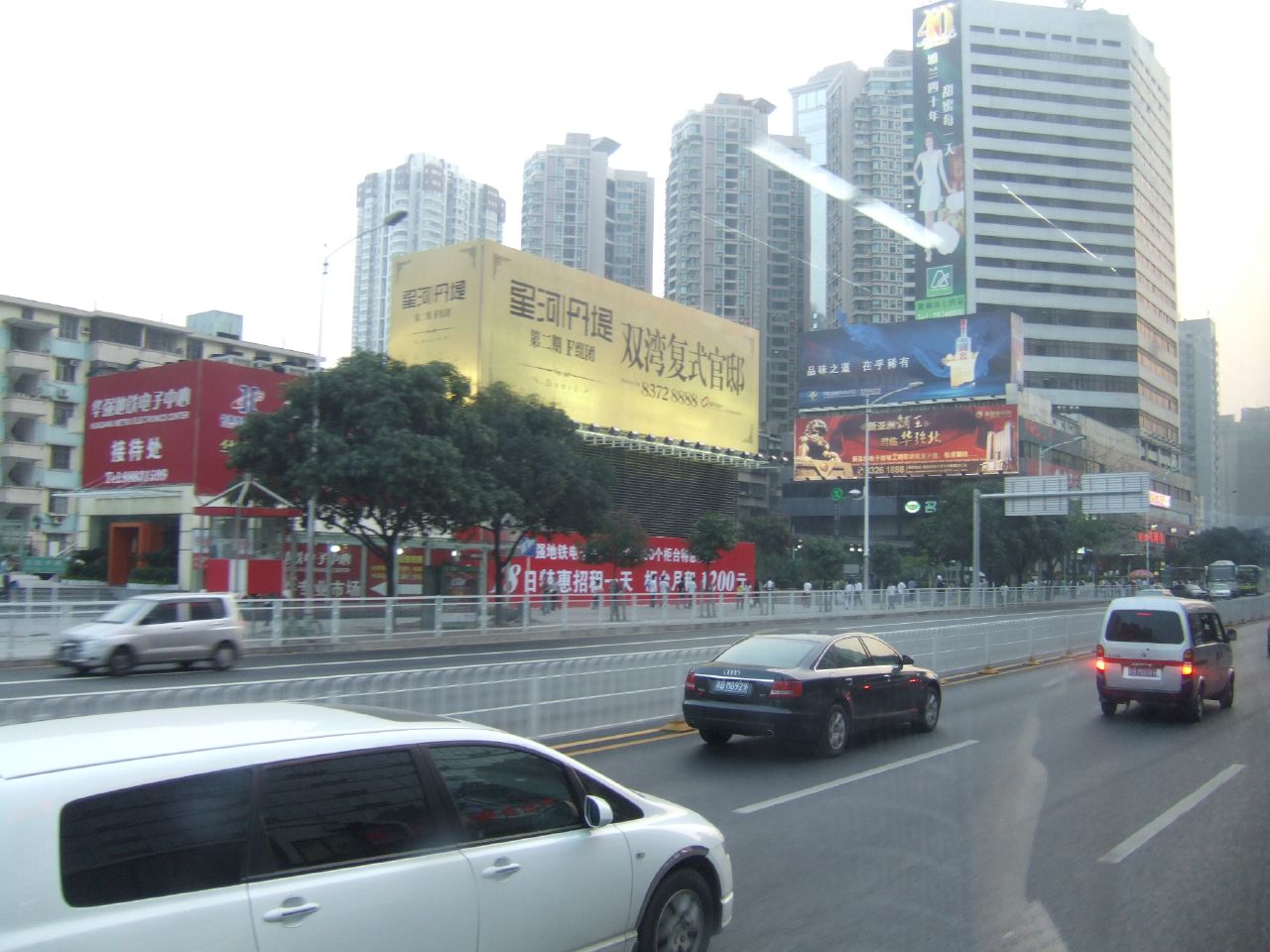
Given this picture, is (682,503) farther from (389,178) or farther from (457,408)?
(389,178)

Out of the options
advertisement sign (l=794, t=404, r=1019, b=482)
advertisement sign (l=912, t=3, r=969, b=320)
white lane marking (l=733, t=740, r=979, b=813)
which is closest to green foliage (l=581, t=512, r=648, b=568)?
white lane marking (l=733, t=740, r=979, b=813)

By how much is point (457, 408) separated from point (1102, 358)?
94.8m

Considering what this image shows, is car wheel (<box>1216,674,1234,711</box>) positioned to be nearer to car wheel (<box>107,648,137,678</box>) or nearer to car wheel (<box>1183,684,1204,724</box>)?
car wheel (<box>1183,684,1204,724</box>)

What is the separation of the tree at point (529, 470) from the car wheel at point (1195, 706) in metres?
20.3

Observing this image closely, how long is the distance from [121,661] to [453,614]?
11187 millimetres

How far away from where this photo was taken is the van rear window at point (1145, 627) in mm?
14212

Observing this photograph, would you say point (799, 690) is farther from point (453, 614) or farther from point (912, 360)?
point (912, 360)

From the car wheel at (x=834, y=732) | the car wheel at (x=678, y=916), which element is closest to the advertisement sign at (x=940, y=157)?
the car wheel at (x=834, y=732)

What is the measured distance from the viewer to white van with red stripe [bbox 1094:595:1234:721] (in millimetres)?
13922

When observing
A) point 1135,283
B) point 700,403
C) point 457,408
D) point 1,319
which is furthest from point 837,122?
point 457,408

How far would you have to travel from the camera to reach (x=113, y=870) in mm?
3219

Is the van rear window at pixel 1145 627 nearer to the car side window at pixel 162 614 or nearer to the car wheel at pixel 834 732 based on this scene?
the car wheel at pixel 834 732

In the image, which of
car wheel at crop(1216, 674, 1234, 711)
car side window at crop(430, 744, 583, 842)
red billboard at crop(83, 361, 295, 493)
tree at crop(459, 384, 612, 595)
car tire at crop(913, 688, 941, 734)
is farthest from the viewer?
red billboard at crop(83, 361, 295, 493)

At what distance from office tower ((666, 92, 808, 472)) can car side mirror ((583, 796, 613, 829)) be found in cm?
11250
